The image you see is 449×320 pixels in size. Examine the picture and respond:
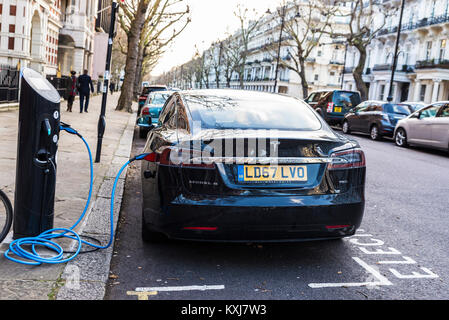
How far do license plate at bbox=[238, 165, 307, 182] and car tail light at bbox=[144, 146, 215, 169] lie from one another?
0.25 metres

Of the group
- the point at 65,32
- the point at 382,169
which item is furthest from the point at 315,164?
the point at 65,32

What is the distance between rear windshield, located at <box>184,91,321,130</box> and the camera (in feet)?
14.4

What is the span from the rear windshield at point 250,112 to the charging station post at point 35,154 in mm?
1207

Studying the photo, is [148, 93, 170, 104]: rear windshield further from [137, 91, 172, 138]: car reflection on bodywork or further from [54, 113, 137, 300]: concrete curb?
[54, 113, 137, 300]: concrete curb

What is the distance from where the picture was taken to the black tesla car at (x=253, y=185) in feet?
12.6

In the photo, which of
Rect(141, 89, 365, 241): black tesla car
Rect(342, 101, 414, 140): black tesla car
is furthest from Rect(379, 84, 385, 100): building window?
Rect(141, 89, 365, 241): black tesla car

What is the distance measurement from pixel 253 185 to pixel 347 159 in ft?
2.80

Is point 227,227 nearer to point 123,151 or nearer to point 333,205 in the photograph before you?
point 333,205

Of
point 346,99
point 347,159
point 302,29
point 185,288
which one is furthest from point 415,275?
point 302,29

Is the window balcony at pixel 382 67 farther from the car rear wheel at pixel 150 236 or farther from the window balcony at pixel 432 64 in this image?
the car rear wheel at pixel 150 236

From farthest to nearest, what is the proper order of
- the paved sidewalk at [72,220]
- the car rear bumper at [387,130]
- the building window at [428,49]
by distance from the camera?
1. the building window at [428,49]
2. the car rear bumper at [387,130]
3. the paved sidewalk at [72,220]

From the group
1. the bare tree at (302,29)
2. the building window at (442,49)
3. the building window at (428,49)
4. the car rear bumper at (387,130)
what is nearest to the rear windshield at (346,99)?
the car rear bumper at (387,130)

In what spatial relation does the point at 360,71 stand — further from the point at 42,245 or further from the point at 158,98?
the point at 42,245

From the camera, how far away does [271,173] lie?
388 cm
